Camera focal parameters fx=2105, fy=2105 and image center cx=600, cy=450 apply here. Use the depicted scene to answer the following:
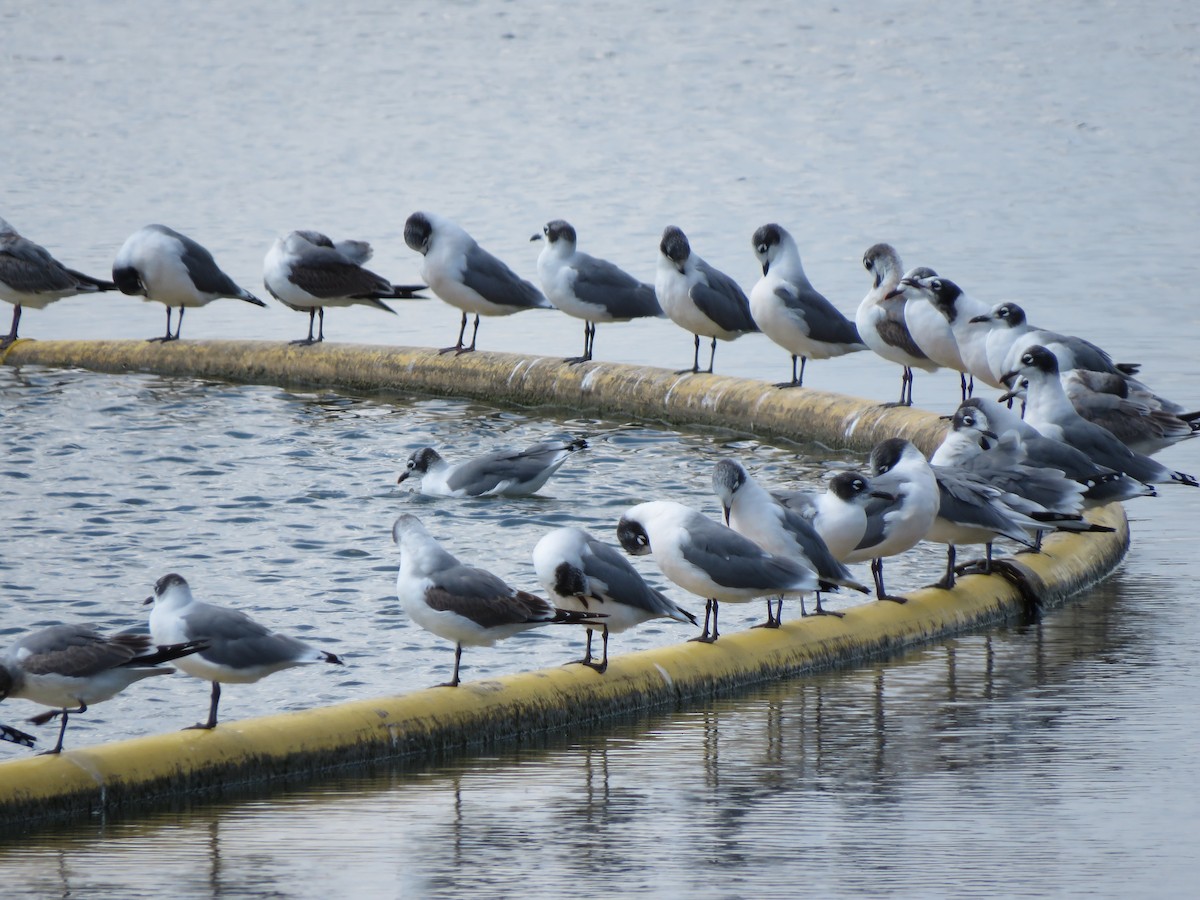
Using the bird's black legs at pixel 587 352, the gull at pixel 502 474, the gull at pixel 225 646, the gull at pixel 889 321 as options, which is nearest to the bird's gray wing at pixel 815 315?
the gull at pixel 889 321

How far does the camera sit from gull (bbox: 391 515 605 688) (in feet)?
22.0

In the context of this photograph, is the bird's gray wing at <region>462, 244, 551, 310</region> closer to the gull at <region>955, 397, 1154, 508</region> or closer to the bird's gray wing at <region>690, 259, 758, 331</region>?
the bird's gray wing at <region>690, 259, 758, 331</region>

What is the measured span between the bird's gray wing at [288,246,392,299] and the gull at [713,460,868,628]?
733 cm

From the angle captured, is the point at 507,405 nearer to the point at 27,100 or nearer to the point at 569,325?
the point at 569,325

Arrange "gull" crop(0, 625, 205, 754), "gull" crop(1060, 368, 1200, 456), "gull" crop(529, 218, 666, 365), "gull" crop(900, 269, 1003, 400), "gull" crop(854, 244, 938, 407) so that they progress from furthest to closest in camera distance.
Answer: "gull" crop(529, 218, 666, 365) < "gull" crop(854, 244, 938, 407) < "gull" crop(900, 269, 1003, 400) < "gull" crop(1060, 368, 1200, 456) < "gull" crop(0, 625, 205, 754)

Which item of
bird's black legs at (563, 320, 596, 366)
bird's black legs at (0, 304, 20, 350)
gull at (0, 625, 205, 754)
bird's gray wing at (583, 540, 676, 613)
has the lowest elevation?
gull at (0, 625, 205, 754)

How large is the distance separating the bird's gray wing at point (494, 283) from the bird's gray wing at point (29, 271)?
307cm

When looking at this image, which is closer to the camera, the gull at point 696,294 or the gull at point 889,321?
the gull at point 889,321

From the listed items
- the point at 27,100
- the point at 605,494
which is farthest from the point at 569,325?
the point at 27,100

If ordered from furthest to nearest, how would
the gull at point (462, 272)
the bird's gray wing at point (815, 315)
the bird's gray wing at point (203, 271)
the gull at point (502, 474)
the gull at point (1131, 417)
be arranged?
the bird's gray wing at point (203, 271), the gull at point (462, 272), the bird's gray wing at point (815, 315), the gull at point (502, 474), the gull at point (1131, 417)

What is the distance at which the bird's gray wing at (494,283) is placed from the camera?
45.3ft

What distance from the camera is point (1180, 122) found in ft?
107

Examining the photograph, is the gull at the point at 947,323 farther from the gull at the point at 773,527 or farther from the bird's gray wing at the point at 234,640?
the bird's gray wing at the point at 234,640

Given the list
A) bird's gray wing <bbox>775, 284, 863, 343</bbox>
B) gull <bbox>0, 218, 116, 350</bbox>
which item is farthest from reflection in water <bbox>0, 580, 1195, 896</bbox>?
gull <bbox>0, 218, 116, 350</bbox>
